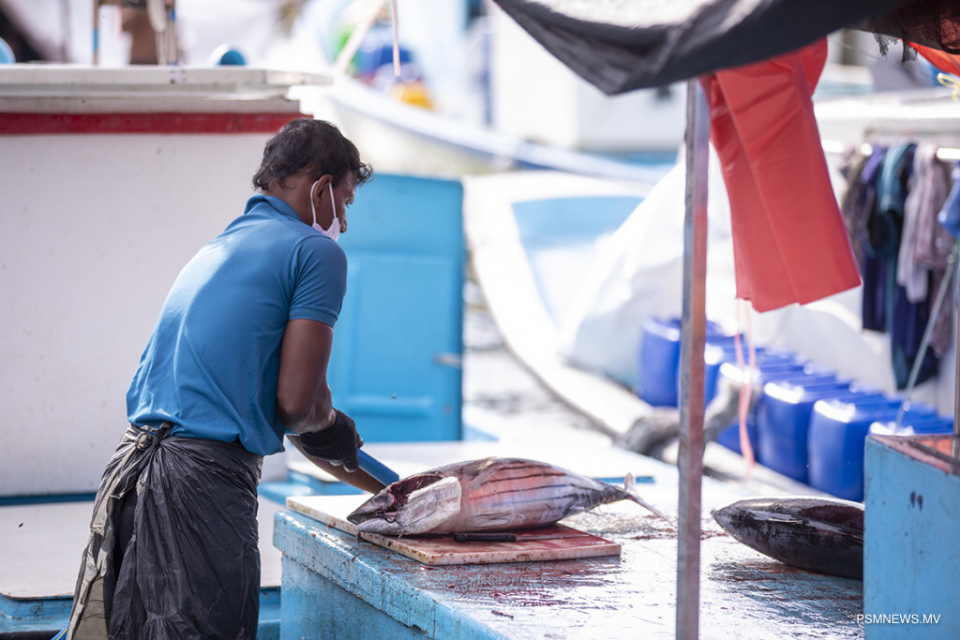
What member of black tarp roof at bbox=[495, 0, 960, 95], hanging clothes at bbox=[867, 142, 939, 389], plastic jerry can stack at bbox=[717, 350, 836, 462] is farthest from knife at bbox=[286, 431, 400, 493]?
plastic jerry can stack at bbox=[717, 350, 836, 462]

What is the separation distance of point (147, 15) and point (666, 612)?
174 inches

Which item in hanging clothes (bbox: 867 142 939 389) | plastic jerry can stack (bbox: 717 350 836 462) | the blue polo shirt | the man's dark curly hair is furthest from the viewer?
plastic jerry can stack (bbox: 717 350 836 462)

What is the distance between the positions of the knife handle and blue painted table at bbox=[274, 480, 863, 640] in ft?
0.42

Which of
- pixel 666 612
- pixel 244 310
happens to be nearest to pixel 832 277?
pixel 666 612

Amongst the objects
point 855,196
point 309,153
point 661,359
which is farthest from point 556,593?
point 661,359

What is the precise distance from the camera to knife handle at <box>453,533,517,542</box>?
132 inches

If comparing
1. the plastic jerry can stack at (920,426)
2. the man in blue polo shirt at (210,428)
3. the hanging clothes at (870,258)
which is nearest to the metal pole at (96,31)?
the man in blue polo shirt at (210,428)

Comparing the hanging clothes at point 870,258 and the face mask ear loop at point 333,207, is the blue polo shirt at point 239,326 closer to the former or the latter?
the face mask ear loop at point 333,207

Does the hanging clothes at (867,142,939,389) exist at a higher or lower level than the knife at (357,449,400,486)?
higher

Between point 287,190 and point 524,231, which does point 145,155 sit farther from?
point 524,231

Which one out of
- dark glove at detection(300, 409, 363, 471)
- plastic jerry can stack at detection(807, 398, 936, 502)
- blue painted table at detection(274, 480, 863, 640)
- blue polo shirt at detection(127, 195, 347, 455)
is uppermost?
blue polo shirt at detection(127, 195, 347, 455)

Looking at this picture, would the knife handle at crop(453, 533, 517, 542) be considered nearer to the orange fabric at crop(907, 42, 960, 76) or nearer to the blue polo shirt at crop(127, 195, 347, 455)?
the blue polo shirt at crop(127, 195, 347, 455)

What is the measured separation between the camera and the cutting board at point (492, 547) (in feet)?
10.5

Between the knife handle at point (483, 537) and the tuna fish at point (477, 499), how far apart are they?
0.03m
